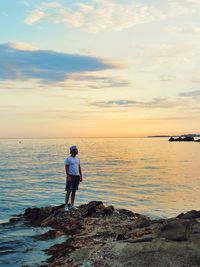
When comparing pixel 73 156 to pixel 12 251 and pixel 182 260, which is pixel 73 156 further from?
pixel 182 260

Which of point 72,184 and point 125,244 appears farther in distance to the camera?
point 72,184

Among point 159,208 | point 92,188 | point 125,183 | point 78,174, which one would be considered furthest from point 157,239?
point 125,183

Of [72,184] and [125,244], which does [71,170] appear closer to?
[72,184]

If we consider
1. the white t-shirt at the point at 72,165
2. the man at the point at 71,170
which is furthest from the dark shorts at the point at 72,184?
the white t-shirt at the point at 72,165

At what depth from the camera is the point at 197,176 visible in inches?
1432

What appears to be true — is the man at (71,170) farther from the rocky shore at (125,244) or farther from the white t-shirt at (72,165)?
the rocky shore at (125,244)

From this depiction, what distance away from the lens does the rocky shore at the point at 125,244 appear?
7801 mm

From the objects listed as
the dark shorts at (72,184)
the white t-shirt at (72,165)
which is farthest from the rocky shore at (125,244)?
the white t-shirt at (72,165)

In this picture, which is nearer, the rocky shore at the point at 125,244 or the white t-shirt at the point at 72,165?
the rocky shore at the point at 125,244

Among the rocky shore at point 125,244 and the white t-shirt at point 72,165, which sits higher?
the white t-shirt at point 72,165

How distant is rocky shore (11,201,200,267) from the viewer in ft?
25.6

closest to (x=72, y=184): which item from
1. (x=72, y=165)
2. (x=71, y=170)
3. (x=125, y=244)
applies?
(x=71, y=170)

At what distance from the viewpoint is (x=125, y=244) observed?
8.75m

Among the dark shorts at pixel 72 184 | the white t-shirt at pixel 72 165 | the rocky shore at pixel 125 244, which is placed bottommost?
the rocky shore at pixel 125 244
